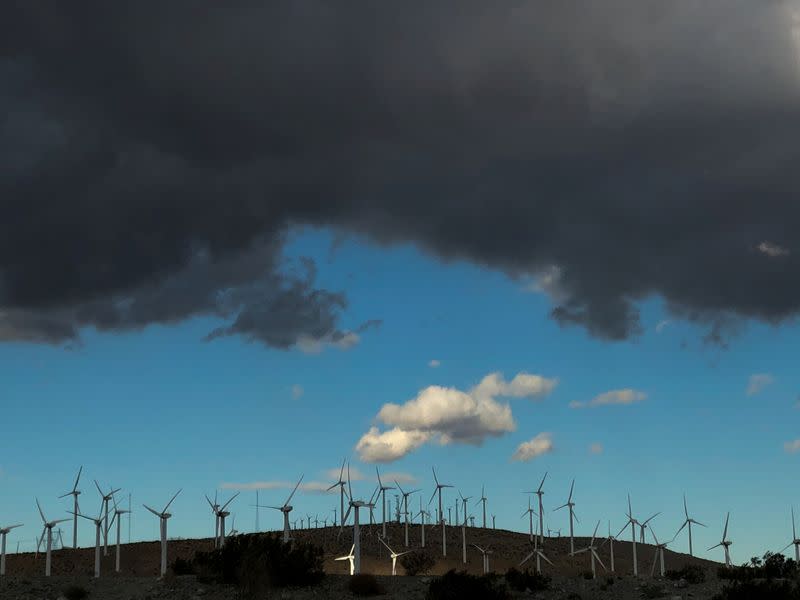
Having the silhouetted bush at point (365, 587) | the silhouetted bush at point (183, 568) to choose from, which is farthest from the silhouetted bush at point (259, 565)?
the silhouetted bush at point (365, 587)

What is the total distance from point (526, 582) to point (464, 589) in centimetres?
559

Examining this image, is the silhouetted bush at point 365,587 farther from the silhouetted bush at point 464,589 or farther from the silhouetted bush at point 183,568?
the silhouetted bush at point 183,568

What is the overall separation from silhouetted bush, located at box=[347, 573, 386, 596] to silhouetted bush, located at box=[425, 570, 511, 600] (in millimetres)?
3162

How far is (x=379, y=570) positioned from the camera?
6471 inches

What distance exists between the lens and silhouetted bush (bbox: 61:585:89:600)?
60375 millimetres

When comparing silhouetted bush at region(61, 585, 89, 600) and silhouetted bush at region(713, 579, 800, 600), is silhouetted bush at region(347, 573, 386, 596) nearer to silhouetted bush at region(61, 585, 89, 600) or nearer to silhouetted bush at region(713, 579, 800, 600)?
silhouetted bush at region(61, 585, 89, 600)

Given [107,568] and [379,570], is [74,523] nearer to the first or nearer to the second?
[107,568]

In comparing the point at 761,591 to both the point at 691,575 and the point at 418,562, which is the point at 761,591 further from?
the point at 418,562

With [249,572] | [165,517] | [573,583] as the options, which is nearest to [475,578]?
[573,583]

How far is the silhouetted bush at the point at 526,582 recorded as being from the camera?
60406mm

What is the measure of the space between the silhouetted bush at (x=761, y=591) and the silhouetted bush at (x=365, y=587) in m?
19.5

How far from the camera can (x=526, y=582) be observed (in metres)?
60.9

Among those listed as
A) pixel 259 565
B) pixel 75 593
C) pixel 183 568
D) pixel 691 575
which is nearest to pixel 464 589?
pixel 259 565

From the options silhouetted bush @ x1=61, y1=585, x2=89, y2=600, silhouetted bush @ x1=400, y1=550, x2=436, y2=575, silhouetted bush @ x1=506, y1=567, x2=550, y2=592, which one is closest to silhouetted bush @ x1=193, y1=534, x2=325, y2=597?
silhouetted bush @ x1=61, y1=585, x2=89, y2=600
